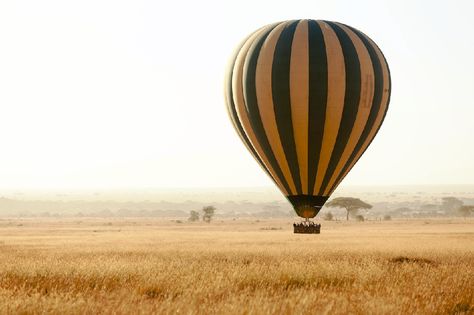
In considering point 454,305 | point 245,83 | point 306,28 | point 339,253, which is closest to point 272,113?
point 245,83

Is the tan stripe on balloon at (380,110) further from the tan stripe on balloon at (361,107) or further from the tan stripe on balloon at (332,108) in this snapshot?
the tan stripe on balloon at (332,108)

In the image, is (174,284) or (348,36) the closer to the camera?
(174,284)

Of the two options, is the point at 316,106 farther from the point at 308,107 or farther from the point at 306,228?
the point at 306,228

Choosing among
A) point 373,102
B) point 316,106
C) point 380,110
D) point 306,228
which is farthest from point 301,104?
point 306,228

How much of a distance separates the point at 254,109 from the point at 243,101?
82cm

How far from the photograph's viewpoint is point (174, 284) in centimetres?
1612

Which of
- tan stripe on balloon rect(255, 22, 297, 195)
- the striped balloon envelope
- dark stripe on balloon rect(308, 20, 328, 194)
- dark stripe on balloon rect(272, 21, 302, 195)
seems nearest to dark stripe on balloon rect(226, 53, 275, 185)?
the striped balloon envelope

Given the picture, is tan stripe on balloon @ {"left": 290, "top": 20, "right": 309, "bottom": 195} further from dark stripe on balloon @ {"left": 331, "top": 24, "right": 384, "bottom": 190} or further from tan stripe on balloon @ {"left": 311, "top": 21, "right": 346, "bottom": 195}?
dark stripe on balloon @ {"left": 331, "top": 24, "right": 384, "bottom": 190}

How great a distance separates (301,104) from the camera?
3042cm

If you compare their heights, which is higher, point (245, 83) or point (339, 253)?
point (245, 83)

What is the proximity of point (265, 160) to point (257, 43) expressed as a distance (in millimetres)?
5339

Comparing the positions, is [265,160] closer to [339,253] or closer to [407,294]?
[339,253]

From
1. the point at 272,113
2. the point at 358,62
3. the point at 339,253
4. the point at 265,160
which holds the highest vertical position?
the point at 358,62

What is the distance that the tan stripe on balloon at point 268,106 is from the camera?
30391mm
